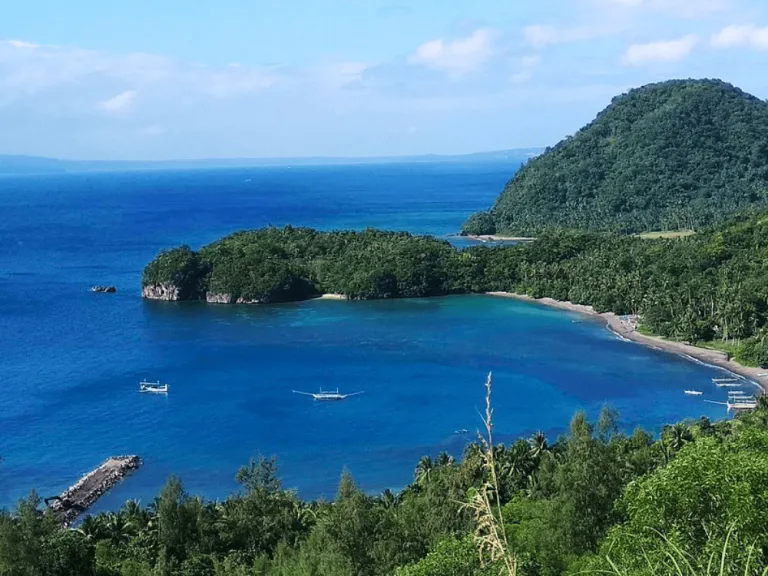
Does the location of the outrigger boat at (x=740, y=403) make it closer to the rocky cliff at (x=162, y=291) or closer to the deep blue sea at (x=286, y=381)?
the deep blue sea at (x=286, y=381)

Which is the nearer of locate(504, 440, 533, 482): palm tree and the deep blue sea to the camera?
locate(504, 440, 533, 482): palm tree

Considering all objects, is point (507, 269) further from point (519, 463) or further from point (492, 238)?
point (519, 463)

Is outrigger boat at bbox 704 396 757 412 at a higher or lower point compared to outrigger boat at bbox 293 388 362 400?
higher

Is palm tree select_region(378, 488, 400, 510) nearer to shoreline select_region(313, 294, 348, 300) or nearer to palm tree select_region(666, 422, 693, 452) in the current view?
palm tree select_region(666, 422, 693, 452)

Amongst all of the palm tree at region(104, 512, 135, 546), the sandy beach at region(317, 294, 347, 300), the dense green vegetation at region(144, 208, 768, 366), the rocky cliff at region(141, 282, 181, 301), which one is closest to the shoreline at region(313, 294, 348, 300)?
the sandy beach at region(317, 294, 347, 300)

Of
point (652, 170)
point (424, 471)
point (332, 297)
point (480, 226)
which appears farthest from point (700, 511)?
point (652, 170)

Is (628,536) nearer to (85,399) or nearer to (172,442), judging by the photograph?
(172,442)

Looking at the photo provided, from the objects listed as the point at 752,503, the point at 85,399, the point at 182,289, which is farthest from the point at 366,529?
the point at 182,289
